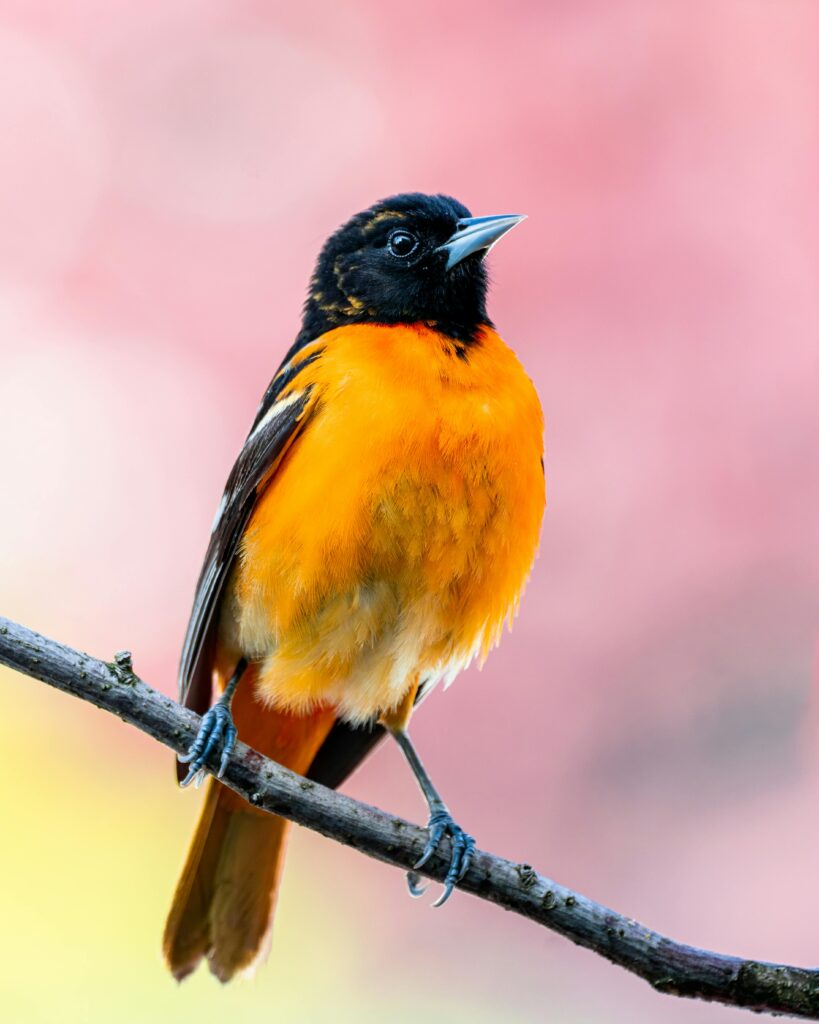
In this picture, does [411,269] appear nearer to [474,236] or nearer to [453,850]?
[474,236]

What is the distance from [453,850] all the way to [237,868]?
1.12m

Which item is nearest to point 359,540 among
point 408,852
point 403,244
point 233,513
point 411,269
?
point 233,513

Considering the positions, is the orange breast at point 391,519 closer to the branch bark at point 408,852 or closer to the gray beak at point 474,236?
the gray beak at point 474,236

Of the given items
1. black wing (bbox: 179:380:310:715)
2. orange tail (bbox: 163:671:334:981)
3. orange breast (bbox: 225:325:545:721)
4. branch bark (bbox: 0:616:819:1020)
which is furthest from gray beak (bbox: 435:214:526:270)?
branch bark (bbox: 0:616:819:1020)

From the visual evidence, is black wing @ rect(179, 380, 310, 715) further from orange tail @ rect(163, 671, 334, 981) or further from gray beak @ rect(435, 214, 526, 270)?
gray beak @ rect(435, 214, 526, 270)

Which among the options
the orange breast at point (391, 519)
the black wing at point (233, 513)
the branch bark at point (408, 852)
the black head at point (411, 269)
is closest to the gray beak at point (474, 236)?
the black head at point (411, 269)

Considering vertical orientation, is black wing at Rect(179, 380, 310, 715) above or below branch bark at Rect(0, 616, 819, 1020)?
above

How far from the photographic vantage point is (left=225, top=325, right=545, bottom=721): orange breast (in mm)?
3297

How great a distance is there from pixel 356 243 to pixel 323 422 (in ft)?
3.21

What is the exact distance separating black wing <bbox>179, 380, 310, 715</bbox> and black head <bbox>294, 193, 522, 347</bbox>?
1.23ft

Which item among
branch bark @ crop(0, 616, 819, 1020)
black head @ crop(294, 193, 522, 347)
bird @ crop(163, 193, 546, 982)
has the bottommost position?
branch bark @ crop(0, 616, 819, 1020)

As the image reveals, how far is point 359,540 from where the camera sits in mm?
3291

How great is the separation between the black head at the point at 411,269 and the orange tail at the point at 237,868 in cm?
136

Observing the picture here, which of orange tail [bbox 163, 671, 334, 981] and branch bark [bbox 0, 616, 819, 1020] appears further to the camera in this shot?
orange tail [bbox 163, 671, 334, 981]
